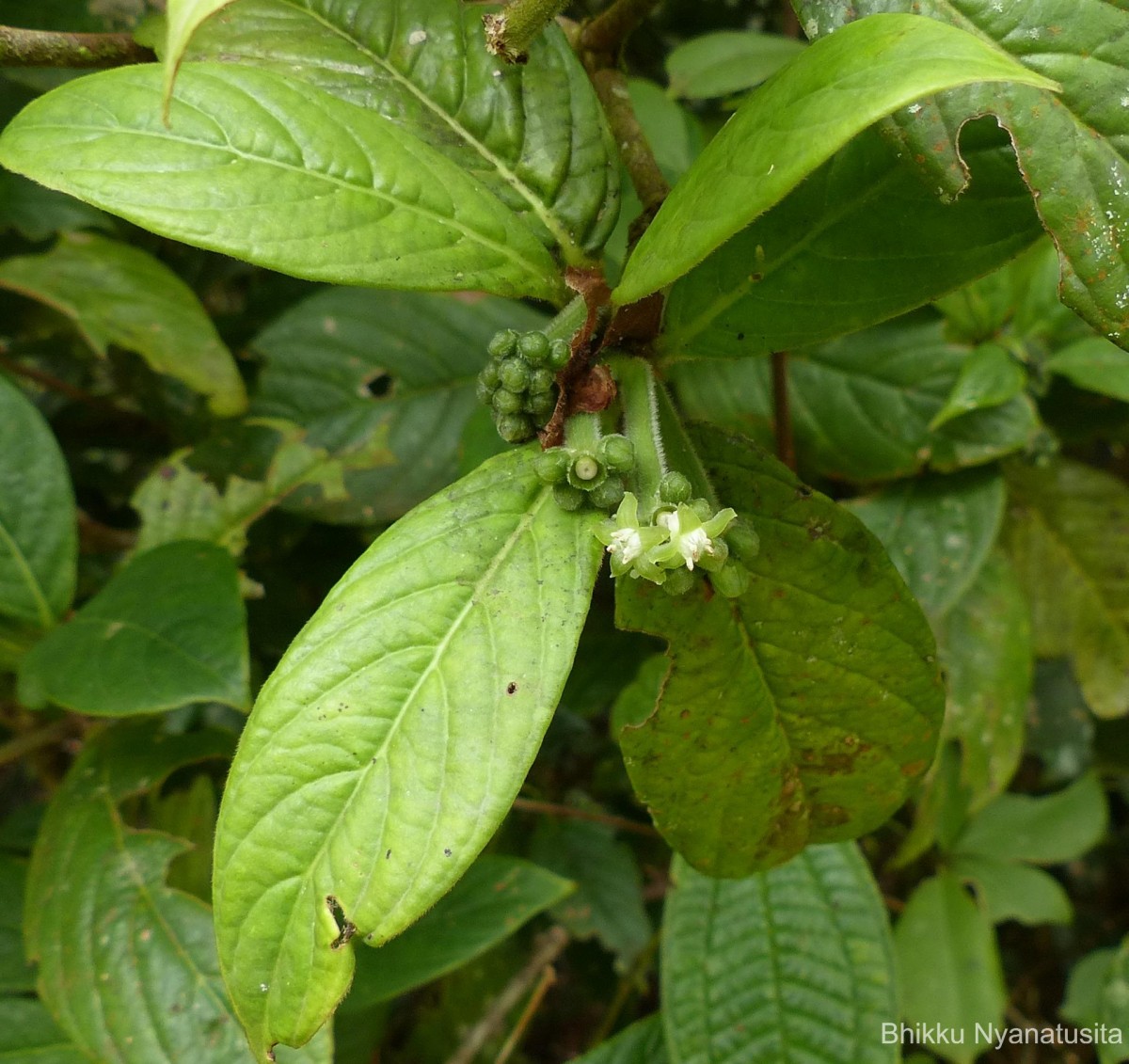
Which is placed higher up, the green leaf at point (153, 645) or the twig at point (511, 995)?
the green leaf at point (153, 645)

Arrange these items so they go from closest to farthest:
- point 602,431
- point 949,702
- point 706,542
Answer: point 706,542 < point 602,431 < point 949,702

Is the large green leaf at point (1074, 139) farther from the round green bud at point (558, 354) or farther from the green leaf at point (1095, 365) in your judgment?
the green leaf at point (1095, 365)

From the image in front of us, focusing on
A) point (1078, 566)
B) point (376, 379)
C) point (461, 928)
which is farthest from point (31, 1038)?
point (1078, 566)

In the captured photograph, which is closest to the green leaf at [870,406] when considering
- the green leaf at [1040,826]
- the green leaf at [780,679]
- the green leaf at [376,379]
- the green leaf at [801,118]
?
the green leaf at [376,379]

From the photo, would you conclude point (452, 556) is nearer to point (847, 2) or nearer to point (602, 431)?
point (602, 431)

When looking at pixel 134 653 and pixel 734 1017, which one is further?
pixel 734 1017

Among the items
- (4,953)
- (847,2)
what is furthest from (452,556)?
(4,953)

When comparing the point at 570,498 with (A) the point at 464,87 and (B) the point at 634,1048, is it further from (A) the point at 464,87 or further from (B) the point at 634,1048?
(B) the point at 634,1048
